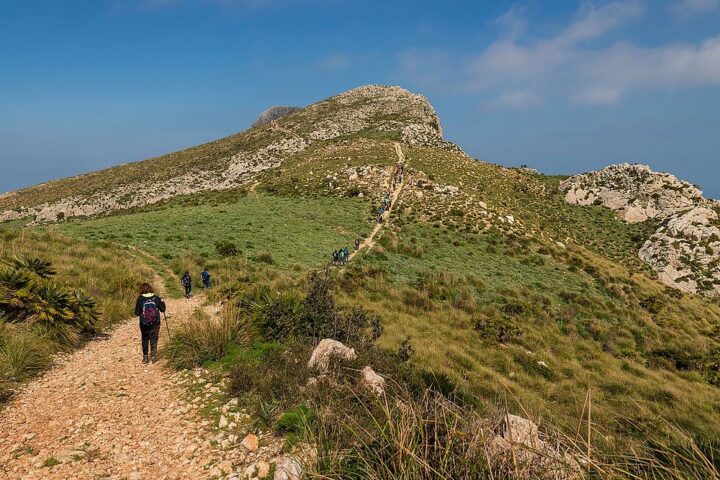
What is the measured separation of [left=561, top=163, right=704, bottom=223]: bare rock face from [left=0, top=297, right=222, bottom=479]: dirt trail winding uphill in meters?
58.7

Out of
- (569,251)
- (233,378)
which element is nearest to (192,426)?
(233,378)

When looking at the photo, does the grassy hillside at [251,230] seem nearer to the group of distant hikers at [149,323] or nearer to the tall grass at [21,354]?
the group of distant hikers at [149,323]

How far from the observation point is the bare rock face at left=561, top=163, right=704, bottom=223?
49.7 m

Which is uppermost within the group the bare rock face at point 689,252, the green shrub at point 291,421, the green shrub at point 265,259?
the green shrub at point 291,421

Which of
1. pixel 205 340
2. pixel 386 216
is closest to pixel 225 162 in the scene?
pixel 386 216

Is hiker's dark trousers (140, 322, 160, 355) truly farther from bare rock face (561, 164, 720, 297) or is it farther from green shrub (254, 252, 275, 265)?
bare rock face (561, 164, 720, 297)

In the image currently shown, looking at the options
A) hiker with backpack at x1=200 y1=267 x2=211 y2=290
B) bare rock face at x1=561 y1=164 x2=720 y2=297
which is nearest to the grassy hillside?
hiker with backpack at x1=200 y1=267 x2=211 y2=290

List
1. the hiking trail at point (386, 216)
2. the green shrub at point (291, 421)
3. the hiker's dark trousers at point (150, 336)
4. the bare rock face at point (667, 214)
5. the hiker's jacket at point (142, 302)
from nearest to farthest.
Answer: the green shrub at point (291, 421) → the hiker's dark trousers at point (150, 336) → the hiker's jacket at point (142, 302) → the hiking trail at point (386, 216) → the bare rock face at point (667, 214)

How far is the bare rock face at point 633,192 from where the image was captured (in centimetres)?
4966

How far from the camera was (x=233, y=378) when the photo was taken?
7012mm

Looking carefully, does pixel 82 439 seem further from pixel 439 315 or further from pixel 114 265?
pixel 439 315

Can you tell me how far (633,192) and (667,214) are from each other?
20.6ft

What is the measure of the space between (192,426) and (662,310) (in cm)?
3048

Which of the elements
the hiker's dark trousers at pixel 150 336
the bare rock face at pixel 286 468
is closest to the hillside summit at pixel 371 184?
the hiker's dark trousers at pixel 150 336
